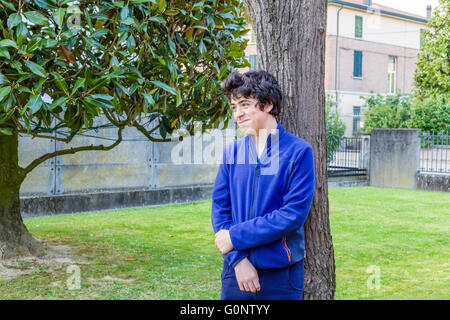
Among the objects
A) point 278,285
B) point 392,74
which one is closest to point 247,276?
point 278,285

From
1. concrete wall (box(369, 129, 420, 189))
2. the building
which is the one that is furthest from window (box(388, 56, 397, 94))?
concrete wall (box(369, 129, 420, 189))

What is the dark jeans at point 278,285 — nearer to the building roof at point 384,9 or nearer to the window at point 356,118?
the building roof at point 384,9

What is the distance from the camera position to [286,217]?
2562mm

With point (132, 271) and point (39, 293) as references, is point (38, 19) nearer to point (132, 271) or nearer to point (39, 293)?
point (39, 293)

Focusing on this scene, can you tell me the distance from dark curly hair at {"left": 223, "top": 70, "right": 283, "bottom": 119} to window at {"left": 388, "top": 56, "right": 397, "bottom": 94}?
117 ft

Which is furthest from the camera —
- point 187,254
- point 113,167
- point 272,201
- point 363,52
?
point 363,52

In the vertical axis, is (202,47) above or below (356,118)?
below

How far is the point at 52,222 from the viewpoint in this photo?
29.8 ft

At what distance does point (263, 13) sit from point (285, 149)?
61.4 inches

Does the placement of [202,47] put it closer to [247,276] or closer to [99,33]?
[99,33]

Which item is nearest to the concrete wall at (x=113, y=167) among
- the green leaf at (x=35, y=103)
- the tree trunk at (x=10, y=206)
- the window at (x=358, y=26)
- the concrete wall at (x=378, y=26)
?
the tree trunk at (x=10, y=206)

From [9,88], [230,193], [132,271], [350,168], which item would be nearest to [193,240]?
[132,271]

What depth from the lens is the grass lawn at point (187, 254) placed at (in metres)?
5.31

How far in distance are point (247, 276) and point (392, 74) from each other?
36.7 metres
